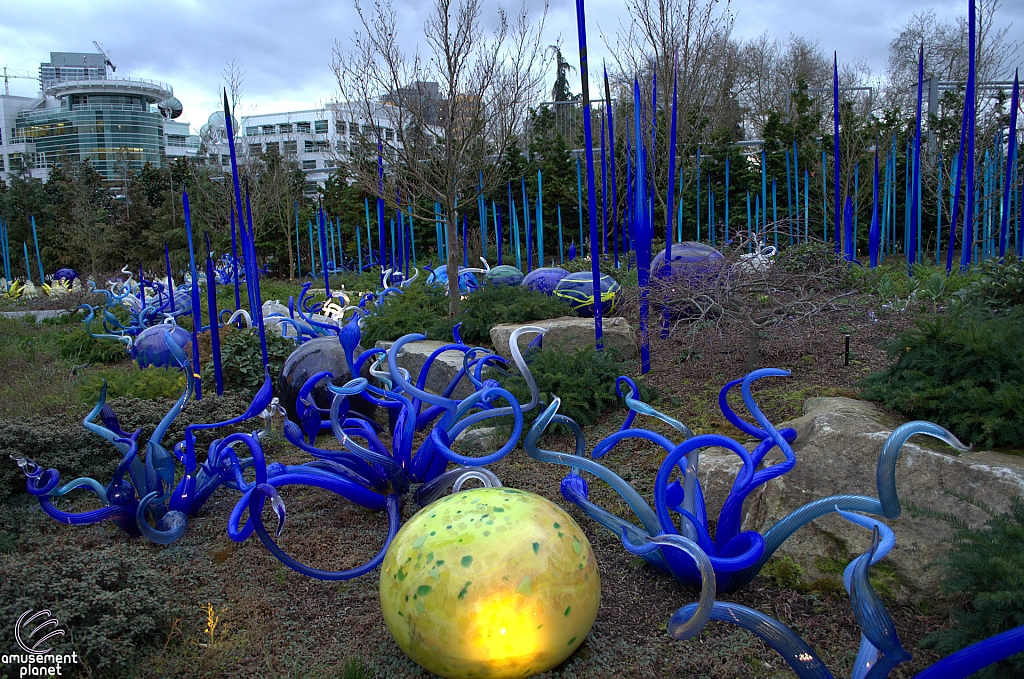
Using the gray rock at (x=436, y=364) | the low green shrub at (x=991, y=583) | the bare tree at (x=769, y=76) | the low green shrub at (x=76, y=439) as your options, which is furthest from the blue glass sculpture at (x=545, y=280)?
the bare tree at (x=769, y=76)

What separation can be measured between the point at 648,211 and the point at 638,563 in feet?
12.7

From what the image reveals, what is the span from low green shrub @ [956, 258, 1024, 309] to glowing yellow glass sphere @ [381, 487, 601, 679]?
13.4 ft

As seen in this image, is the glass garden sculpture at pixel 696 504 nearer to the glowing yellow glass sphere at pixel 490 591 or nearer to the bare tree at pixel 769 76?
the glowing yellow glass sphere at pixel 490 591

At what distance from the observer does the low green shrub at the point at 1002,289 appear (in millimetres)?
5047

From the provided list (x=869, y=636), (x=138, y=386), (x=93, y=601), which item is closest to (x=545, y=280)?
(x=138, y=386)

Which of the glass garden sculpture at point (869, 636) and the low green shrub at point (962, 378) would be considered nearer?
the glass garden sculpture at point (869, 636)

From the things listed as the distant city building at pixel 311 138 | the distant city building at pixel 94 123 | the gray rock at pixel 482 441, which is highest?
the distant city building at pixel 94 123

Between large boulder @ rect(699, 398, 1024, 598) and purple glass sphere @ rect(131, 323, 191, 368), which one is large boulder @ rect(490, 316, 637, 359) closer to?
large boulder @ rect(699, 398, 1024, 598)

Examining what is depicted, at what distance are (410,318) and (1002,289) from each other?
19.2 feet

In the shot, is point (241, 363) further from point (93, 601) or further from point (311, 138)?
point (311, 138)

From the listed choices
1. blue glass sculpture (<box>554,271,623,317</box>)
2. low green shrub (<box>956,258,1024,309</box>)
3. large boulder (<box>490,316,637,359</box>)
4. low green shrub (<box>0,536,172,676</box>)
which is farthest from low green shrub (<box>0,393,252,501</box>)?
low green shrub (<box>956,258,1024,309</box>)

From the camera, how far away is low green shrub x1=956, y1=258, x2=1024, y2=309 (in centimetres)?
505

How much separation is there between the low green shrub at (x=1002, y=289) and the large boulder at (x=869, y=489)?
2.15m

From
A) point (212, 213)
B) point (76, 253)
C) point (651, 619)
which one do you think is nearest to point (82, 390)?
point (651, 619)
